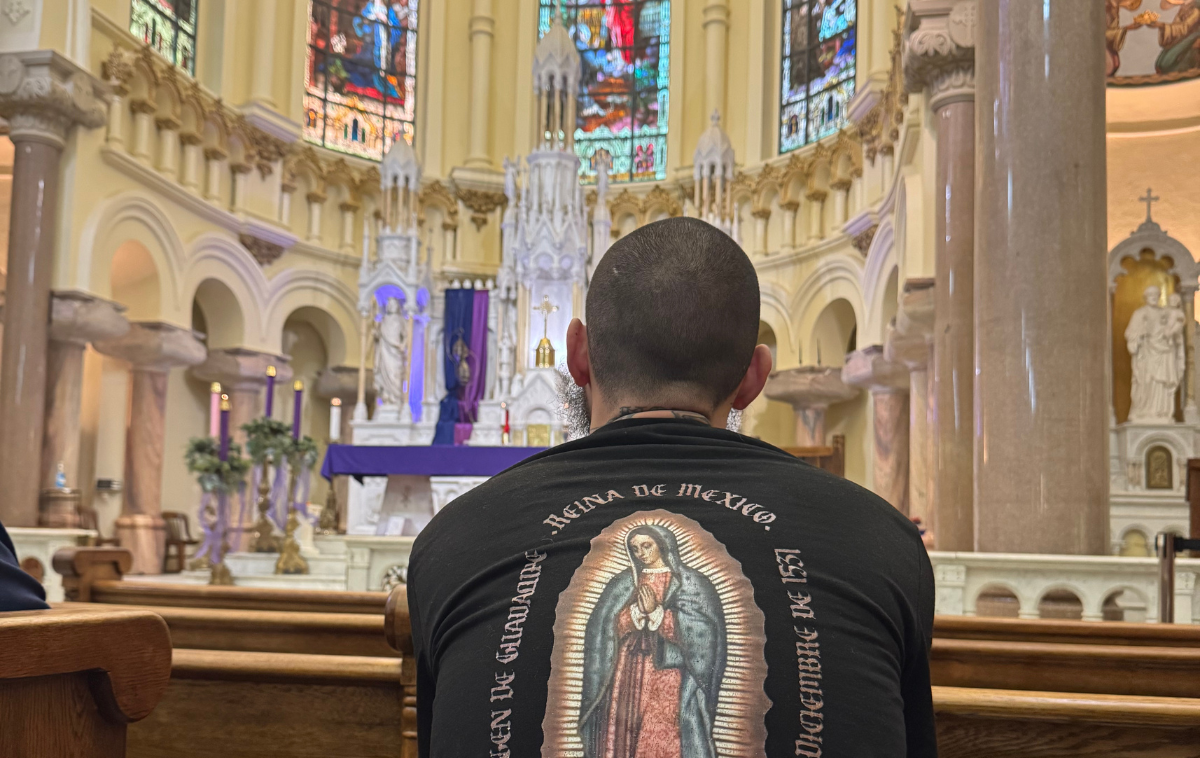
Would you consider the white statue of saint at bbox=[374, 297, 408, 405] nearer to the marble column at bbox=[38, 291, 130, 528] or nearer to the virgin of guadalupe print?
the marble column at bbox=[38, 291, 130, 528]

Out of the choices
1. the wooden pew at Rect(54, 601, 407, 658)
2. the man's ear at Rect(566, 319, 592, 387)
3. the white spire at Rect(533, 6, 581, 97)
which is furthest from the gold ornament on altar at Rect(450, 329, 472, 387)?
the man's ear at Rect(566, 319, 592, 387)

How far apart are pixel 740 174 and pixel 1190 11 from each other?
750cm

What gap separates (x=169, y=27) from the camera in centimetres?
1536

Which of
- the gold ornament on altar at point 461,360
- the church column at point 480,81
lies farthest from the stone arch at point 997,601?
the church column at point 480,81

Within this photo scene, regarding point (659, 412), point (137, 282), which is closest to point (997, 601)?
point (659, 412)

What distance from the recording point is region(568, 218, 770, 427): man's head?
1.51 metres

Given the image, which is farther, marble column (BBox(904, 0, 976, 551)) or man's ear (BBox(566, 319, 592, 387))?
marble column (BBox(904, 0, 976, 551))

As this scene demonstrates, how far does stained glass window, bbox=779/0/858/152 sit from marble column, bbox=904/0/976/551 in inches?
290

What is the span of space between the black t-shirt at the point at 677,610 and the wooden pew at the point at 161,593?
2815mm

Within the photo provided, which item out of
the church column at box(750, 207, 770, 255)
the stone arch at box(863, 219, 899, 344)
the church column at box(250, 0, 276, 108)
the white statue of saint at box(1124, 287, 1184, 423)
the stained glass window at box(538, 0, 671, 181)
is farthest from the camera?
the stained glass window at box(538, 0, 671, 181)

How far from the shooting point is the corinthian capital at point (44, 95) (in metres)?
12.0

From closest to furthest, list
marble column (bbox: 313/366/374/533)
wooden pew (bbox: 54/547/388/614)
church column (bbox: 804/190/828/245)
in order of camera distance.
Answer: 1. wooden pew (bbox: 54/547/388/614)
2. church column (bbox: 804/190/828/245)
3. marble column (bbox: 313/366/374/533)

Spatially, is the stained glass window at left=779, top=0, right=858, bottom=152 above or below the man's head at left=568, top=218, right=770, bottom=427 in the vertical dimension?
above

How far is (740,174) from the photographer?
17859 mm
